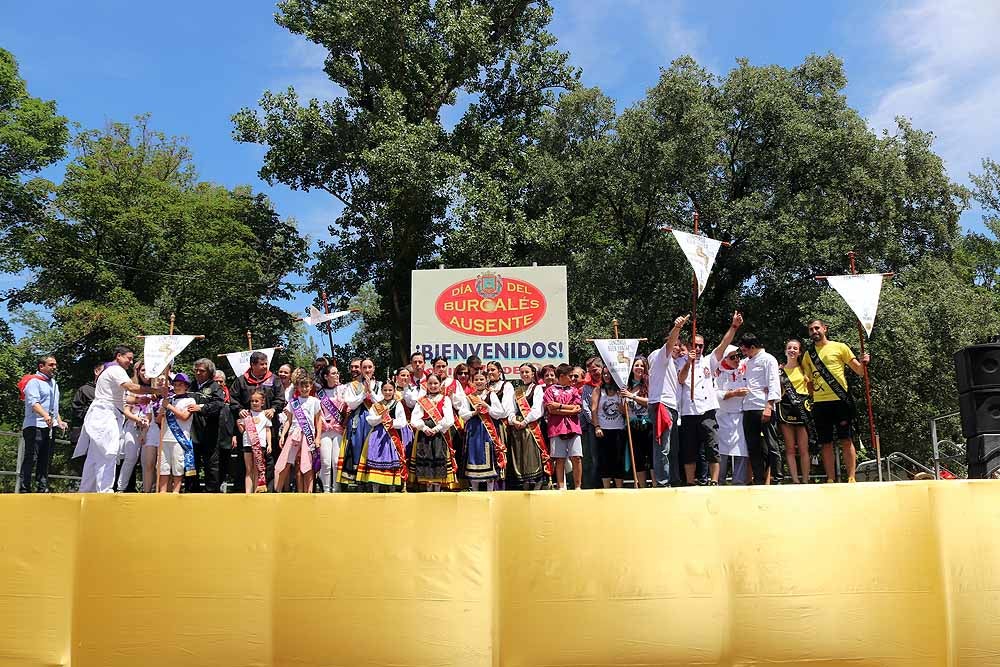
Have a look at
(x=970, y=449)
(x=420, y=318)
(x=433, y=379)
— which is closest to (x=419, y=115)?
(x=420, y=318)

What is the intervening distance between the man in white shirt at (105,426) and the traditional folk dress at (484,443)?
3.29 m

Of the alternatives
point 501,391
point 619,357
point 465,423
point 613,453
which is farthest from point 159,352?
point 613,453

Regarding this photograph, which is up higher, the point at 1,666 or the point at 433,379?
the point at 433,379

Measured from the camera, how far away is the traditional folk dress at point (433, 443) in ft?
27.6

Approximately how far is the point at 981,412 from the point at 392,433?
5280 millimetres

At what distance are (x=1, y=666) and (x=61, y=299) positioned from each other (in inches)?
1040

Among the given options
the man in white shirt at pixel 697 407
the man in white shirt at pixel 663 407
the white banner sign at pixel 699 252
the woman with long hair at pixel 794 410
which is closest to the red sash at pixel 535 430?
the man in white shirt at pixel 663 407

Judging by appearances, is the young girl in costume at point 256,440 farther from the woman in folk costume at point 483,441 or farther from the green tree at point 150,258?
the green tree at point 150,258

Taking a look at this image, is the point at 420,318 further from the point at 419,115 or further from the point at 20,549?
the point at 419,115

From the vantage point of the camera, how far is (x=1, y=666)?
4188 mm

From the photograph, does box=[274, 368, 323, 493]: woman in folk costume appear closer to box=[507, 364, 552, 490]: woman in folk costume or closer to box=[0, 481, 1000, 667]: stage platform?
box=[507, 364, 552, 490]: woman in folk costume

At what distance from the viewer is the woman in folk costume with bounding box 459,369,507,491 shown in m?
8.64

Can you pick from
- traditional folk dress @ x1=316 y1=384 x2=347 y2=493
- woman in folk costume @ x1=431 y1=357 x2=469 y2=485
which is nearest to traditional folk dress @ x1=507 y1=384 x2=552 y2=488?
woman in folk costume @ x1=431 y1=357 x2=469 y2=485

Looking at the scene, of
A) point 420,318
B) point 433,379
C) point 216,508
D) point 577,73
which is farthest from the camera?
point 577,73
